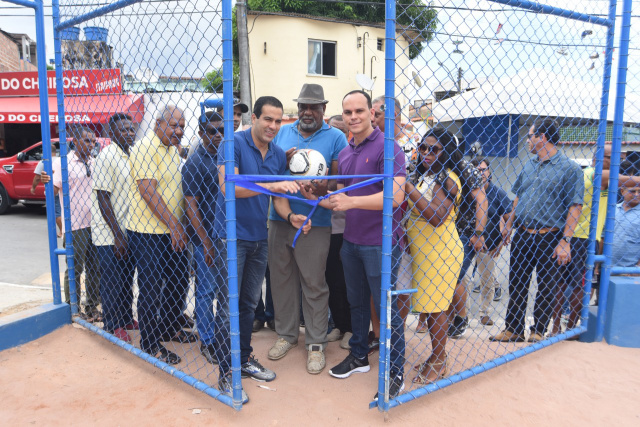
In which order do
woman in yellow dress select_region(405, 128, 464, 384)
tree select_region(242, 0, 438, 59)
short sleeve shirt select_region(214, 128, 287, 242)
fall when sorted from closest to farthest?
1. woman in yellow dress select_region(405, 128, 464, 384)
2. short sleeve shirt select_region(214, 128, 287, 242)
3. tree select_region(242, 0, 438, 59)

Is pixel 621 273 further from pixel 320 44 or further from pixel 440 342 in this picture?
pixel 320 44

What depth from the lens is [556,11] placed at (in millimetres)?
2967

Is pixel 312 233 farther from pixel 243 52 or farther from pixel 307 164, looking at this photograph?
pixel 243 52

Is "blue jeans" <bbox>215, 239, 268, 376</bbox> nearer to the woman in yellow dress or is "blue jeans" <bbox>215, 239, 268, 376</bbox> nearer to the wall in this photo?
the woman in yellow dress

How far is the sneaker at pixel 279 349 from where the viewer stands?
3.41 m

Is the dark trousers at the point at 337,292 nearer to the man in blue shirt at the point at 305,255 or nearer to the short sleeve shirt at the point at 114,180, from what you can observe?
the man in blue shirt at the point at 305,255

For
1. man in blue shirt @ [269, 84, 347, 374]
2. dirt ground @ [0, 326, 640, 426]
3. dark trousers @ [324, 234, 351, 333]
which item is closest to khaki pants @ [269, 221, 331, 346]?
man in blue shirt @ [269, 84, 347, 374]

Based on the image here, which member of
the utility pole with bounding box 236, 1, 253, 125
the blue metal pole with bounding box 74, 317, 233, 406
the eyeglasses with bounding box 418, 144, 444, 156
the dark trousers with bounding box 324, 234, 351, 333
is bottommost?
the blue metal pole with bounding box 74, 317, 233, 406

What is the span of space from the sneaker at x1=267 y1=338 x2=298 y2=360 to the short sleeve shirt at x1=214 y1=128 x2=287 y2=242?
918mm

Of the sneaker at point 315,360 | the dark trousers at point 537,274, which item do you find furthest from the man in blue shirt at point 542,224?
the sneaker at point 315,360

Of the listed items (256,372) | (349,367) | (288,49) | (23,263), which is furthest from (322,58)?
(256,372)

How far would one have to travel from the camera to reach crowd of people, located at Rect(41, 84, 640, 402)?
2.91 m

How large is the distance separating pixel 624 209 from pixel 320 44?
14283 mm

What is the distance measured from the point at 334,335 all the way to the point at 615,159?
2595mm
